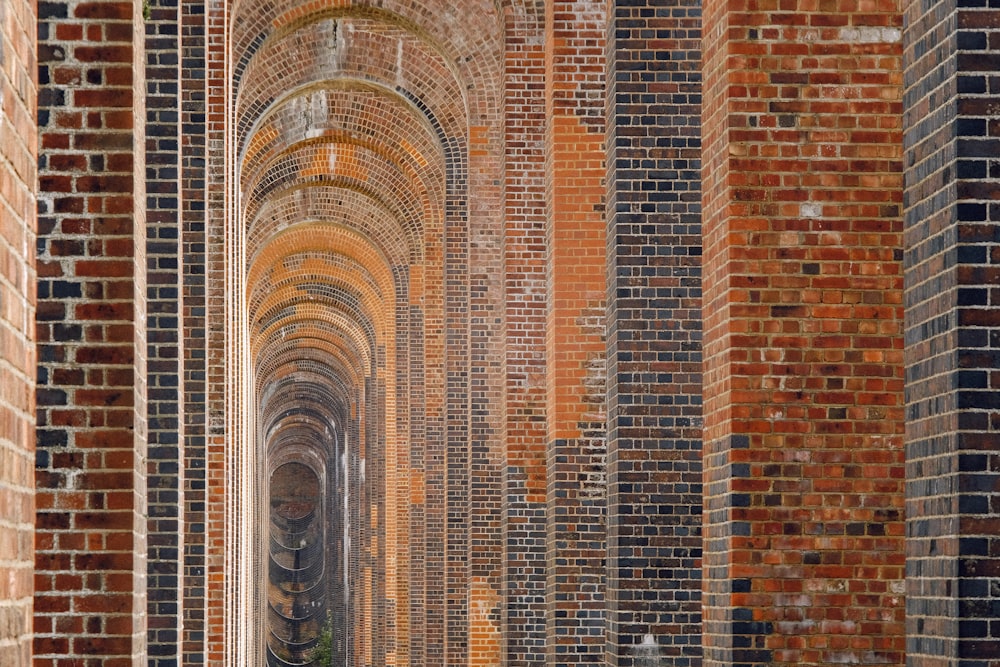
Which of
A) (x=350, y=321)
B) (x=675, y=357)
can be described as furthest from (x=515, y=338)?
(x=350, y=321)

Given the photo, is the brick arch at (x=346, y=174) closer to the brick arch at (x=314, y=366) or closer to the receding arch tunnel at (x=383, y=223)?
the receding arch tunnel at (x=383, y=223)

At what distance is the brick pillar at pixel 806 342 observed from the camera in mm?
6277

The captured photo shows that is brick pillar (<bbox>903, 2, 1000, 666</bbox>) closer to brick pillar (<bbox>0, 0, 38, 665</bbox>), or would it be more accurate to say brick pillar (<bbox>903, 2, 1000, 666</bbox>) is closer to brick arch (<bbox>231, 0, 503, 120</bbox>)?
brick pillar (<bbox>0, 0, 38, 665</bbox>)

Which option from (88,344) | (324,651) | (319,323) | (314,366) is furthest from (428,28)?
(324,651)

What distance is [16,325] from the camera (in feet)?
13.0

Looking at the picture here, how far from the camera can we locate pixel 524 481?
1405 centimetres

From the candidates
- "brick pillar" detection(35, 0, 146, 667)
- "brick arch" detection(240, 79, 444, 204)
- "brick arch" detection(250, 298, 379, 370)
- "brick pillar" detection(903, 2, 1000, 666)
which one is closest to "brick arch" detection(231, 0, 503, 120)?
"brick arch" detection(240, 79, 444, 204)

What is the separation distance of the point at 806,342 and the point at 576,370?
539 centimetres

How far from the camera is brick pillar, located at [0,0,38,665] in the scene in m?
3.75

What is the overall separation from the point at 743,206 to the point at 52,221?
8.73ft

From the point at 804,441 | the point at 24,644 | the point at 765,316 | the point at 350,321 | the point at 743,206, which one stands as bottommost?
the point at 24,644

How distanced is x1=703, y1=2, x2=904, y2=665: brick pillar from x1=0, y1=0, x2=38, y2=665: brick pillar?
9.70 feet

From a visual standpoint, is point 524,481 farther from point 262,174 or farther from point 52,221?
point 262,174

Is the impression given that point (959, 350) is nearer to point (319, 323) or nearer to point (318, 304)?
point (318, 304)
